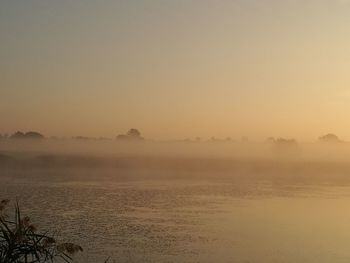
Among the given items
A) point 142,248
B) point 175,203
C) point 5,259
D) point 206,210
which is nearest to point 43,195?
point 175,203

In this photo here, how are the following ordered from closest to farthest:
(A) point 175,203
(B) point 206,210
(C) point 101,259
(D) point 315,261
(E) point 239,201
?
(C) point 101,259 → (D) point 315,261 → (B) point 206,210 → (A) point 175,203 → (E) point 239,201

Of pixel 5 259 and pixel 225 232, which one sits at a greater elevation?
pixel 5 259

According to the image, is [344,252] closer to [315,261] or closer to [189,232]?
[315,261]

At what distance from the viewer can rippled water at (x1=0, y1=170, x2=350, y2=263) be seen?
40.9 feet

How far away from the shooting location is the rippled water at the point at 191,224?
12.5m

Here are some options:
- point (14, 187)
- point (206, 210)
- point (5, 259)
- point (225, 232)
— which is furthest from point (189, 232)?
point (14, 187)

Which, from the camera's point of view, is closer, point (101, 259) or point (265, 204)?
point (101, 259)

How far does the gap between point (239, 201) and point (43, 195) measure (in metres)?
8.73

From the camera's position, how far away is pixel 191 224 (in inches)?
658

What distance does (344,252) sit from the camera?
12953 millimetres

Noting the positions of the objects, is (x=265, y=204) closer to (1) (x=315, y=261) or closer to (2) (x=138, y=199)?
(2) (x=138, y=199)

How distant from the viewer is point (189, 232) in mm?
15148

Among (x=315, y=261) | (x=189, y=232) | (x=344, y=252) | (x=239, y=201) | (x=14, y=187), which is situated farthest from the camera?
(x=14, y=187)

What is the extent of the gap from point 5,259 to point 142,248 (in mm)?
9429
